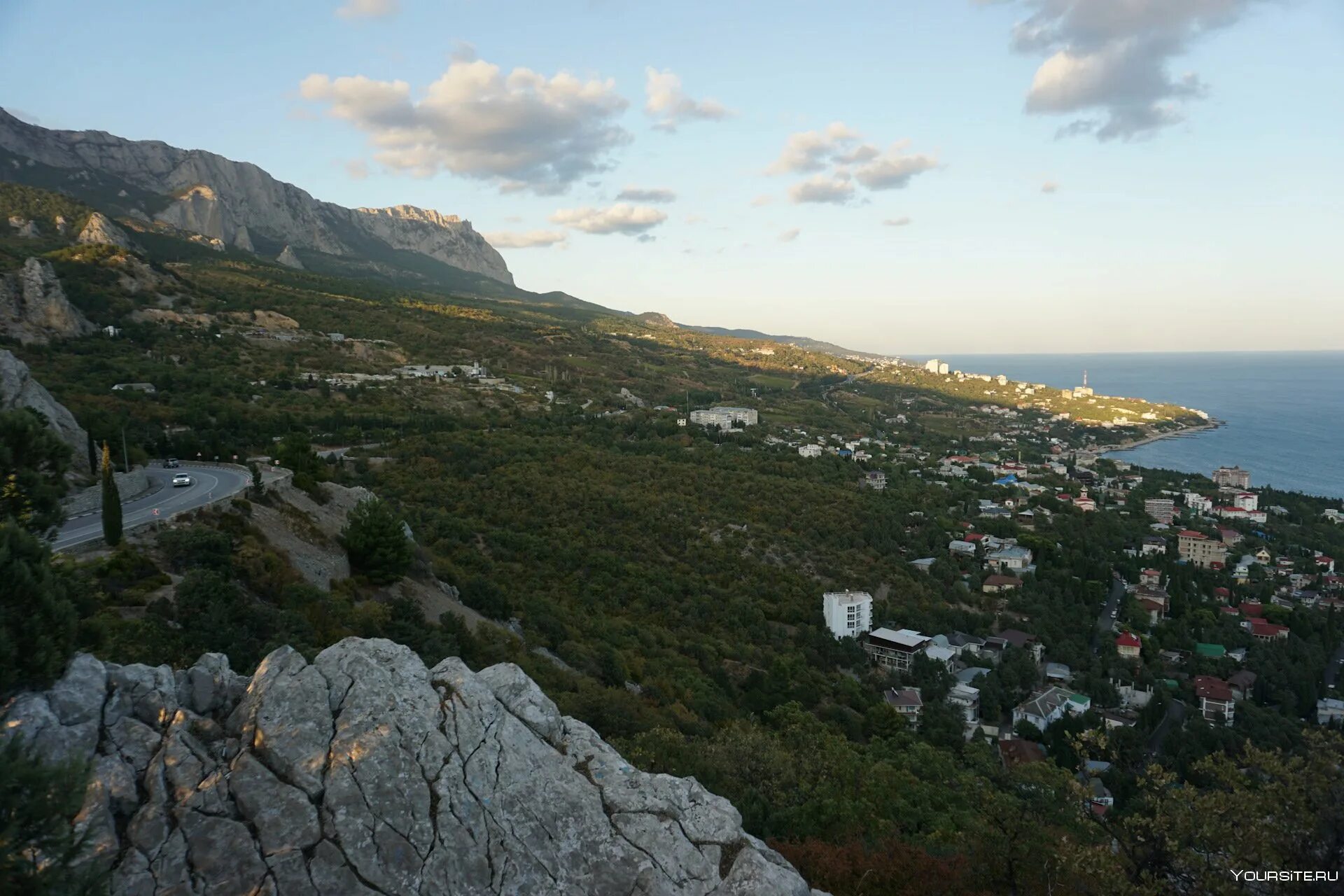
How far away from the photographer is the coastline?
10875 centimetres

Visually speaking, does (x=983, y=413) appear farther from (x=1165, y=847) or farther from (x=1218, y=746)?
(x=1165, y=847)

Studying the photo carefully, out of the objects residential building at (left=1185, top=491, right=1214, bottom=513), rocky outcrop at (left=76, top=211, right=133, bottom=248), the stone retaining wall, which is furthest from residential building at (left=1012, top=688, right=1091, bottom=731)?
rocky outcrop at (left=76, top=211, right=133, bottom=248)

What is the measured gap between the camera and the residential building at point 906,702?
94.2ft

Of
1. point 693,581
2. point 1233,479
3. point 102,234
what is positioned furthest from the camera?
point 1233,479

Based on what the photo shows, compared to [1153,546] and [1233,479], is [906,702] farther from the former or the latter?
[1233,479]

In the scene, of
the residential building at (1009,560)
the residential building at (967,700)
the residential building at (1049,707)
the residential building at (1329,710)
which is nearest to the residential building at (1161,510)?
the residential building at (1009,560)

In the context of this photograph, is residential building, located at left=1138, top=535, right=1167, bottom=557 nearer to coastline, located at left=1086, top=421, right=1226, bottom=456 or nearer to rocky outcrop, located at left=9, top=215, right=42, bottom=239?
coastline, located at left=1086, top=421, right=1226, bottom=456

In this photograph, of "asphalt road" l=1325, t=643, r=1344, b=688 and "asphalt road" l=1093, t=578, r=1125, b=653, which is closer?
"asphalt road" l=1325, t=643, r=1344, b=688

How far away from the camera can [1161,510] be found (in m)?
65.7

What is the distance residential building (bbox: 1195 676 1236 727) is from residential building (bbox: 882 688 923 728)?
13.6m

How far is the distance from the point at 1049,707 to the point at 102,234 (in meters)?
105

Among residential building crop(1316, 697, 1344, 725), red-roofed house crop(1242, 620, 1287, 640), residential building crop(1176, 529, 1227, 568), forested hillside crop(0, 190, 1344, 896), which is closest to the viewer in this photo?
forested hillside crop(0, 190, 1344, 896)

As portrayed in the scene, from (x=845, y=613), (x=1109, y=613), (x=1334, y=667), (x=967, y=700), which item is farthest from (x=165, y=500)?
(x=1334, y=667)

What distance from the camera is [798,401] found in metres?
109
